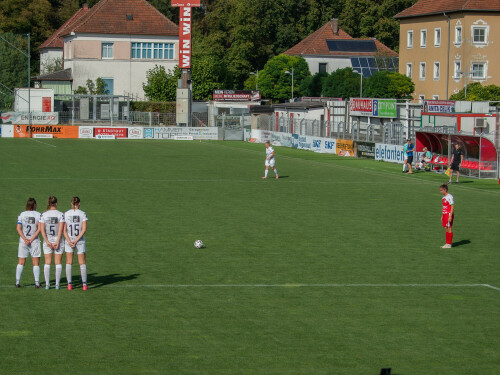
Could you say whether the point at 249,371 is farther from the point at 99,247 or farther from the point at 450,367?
the point at 99,247

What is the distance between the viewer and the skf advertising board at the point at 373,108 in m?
58.0

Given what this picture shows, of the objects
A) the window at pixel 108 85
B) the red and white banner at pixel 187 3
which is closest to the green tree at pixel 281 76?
the window at pixel 108 85

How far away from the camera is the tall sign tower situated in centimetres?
8287

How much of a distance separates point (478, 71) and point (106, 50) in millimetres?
41968

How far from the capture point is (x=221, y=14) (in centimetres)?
12169

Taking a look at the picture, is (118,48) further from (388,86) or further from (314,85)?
(388,86)

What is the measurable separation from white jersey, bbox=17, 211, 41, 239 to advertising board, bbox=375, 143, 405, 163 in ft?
117

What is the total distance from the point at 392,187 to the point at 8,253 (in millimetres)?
20667

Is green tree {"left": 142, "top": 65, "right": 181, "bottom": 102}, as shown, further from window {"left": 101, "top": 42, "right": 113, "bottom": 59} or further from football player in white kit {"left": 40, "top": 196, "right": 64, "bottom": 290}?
football player in white kit {"left": 40, "top": 196, "right": 64, "bottom": 290}

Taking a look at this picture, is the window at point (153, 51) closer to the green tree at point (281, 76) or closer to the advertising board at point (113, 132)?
the green tree at point (281, 76)

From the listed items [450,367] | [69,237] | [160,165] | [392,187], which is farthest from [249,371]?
[160,165]

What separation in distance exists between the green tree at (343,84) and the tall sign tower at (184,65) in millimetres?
17725

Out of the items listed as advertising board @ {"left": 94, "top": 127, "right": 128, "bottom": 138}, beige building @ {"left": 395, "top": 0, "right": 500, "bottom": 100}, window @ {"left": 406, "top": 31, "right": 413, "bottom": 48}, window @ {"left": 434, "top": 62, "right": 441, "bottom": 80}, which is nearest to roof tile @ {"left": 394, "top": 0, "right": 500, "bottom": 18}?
beige building @ {"left": 395, "top": 0, "right": 500, "bottom": 100}

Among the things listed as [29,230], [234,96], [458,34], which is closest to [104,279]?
[29,230]
